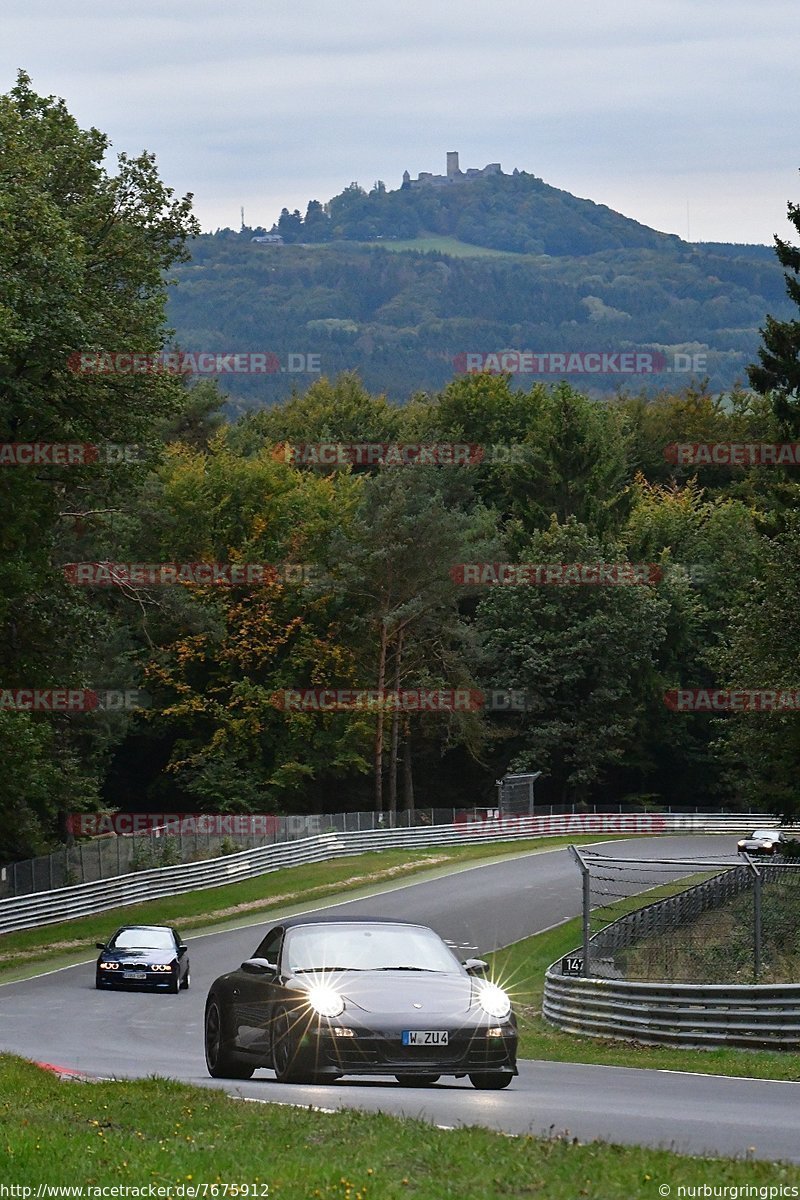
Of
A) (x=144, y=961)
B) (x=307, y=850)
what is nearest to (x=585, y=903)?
(x=144, y=961)

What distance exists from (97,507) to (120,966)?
53.5 ft

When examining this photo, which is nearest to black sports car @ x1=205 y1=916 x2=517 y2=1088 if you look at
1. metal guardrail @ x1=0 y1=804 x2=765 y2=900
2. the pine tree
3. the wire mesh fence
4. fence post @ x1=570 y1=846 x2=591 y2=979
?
the wire mesh fence

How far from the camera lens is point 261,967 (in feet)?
46.2

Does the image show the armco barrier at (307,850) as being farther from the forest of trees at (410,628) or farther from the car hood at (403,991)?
the car hood at (403,991)

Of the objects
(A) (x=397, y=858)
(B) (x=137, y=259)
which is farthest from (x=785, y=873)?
(A) (x=397, y=858)

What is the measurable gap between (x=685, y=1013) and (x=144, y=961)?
13.6m

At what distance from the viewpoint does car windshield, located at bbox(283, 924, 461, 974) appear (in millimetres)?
13789

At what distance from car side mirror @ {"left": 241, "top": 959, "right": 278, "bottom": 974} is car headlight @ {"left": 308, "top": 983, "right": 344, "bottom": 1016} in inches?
28.6

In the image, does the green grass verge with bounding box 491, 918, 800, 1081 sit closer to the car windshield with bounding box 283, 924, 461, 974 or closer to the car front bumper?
the car windshield with bounding box 283, 924, 461, 974

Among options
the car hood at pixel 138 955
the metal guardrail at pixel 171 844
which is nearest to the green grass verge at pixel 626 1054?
the car hood at pixel 138 955

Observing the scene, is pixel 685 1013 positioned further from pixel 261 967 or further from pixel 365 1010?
pixel 365 1010

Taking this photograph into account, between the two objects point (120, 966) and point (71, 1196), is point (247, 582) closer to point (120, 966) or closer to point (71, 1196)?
point (120, 966)

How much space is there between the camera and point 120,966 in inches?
1256

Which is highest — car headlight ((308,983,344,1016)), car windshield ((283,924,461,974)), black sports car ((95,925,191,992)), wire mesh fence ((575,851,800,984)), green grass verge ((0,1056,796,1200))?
green grass verge ((0,1056,796,1200))
